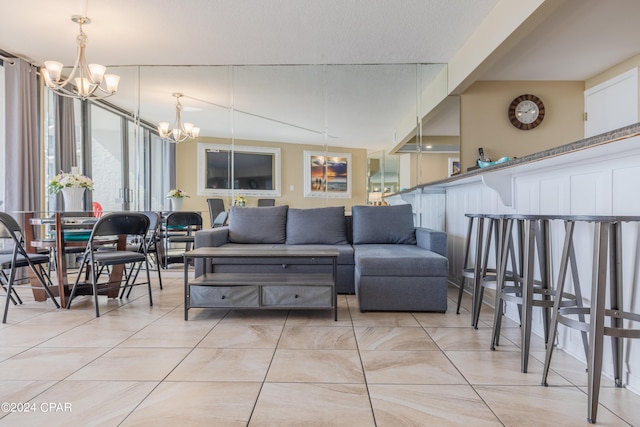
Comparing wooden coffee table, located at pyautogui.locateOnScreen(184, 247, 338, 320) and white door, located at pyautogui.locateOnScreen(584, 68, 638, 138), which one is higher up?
white door, located at pyautogui.locateOnScreen(584, 68, 638, 138)

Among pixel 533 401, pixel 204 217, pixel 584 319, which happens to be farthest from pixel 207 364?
pixel 204 217

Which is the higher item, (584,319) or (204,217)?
(204,217)

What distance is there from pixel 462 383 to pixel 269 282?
1509 millimetres

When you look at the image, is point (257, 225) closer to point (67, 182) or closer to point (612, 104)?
point (67, 182)

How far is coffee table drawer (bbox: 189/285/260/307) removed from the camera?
2.73m

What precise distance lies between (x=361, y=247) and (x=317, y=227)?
556 mm

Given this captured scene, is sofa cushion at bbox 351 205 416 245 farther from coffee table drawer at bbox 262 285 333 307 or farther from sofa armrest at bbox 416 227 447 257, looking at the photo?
coffee table drawer at bbox 262 285 333 307

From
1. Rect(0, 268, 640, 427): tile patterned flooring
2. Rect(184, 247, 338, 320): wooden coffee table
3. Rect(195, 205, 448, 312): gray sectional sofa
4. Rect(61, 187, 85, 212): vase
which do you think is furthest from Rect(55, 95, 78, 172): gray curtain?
Rect(184, 247, 338, 320): wooden coffee table

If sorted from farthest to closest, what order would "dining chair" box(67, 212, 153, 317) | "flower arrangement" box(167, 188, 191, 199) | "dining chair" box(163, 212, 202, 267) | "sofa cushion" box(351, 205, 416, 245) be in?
1. "flower arrangement" box(167, 188, 191, 199)
2. "dining chair" box(163, 212, 202, 267)
3. "sofa cushion" box(351, 205, 416, 245)
4. "dining chair" box(67, 212, 153, 317)

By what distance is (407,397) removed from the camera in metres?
1.61

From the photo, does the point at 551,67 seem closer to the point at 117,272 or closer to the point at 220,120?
the point at 220,120

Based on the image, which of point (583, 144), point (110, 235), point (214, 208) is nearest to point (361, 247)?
point (110, 235)

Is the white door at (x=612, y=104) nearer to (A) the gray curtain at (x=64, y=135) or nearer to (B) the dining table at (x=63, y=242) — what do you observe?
(B) the dining table at (x=63, y=242)

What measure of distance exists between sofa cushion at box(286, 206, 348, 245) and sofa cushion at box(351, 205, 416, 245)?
18 centimetres
